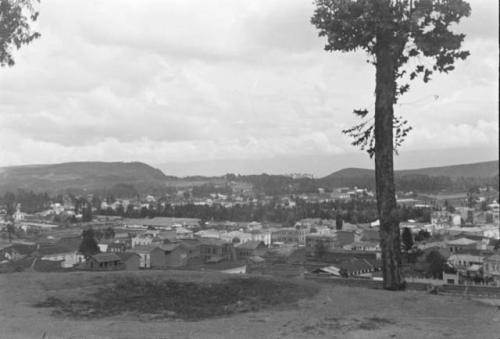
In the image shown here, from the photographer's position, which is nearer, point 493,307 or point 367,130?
point 493,307

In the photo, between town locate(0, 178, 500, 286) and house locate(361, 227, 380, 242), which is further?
house locate(361, 227, 380, 242)

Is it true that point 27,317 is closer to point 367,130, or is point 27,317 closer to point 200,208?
point 367,130

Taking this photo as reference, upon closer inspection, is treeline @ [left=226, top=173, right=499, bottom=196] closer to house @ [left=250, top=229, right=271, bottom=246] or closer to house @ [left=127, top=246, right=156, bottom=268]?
house @ [left=250, top=229, right=271, bottom=246]

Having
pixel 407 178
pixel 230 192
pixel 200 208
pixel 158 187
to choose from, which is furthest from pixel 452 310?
pixel 158 187

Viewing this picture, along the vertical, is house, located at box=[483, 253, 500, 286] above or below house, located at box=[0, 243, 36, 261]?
below

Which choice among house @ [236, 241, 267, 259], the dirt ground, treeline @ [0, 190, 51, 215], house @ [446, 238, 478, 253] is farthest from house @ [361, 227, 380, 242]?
the dirt ground
